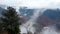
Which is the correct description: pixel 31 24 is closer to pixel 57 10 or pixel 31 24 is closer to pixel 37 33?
pixel 37 33

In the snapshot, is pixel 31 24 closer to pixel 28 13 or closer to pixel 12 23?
pixel 28 13

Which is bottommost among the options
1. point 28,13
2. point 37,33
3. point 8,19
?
point 37,33

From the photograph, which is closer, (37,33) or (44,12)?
(37,33)

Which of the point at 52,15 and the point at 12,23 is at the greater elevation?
the point at 52,15

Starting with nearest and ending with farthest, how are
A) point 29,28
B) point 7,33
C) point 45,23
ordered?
point 7,33
point 29,28
point 45,23

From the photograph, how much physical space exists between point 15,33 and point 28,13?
4.40 metres

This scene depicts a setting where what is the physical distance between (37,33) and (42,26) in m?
0.61

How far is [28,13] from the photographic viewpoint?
27.7 feet

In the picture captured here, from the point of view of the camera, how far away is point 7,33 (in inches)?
157

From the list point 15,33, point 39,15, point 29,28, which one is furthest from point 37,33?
point 15,33

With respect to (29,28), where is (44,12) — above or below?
above

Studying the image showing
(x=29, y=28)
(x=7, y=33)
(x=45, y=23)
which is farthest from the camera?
(x=45, y=23)

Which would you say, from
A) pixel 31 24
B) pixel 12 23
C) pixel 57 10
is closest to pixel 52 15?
pixel 57 10

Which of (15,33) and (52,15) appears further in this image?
(52,15)
